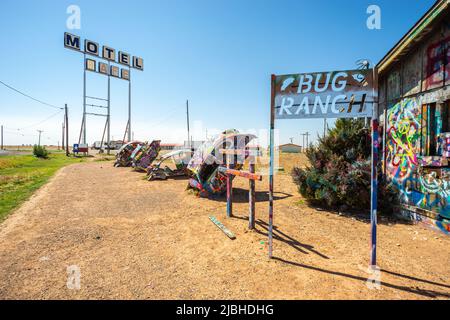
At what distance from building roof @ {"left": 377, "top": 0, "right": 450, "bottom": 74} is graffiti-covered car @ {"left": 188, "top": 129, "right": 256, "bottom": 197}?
4729 millimetres

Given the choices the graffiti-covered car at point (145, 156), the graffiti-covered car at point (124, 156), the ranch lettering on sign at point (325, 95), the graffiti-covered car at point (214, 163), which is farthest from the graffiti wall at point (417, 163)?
the graffiti-covered car at point (124, 156)

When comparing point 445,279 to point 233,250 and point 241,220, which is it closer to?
point 233,250

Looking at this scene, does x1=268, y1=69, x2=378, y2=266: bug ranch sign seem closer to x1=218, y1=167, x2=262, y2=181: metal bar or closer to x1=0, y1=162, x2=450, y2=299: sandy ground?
x1=0, y1=162, x2=450, y2=299: sandy ground

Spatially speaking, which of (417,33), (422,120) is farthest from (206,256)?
(417,33)

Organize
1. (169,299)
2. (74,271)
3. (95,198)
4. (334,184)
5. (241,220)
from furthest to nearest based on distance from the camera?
(95,198) → (334,184) → (241,220) → (74,271) → (169,299)

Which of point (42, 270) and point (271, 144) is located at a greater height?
point (271, 144)

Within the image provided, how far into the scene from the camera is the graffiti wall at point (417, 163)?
5.14m

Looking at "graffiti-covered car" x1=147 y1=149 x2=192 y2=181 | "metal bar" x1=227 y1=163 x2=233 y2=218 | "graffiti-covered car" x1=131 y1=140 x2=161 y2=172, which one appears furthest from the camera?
"graffiti-covered car" x1=131 y1=140 x2=161 y2=172

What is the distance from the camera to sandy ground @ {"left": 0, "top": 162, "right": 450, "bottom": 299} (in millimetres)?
3201

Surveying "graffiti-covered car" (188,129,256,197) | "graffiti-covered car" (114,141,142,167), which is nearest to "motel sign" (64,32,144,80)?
"graffiti-covered car" (114,141,142,167)

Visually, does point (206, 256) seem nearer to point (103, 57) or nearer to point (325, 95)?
point (325, 95)

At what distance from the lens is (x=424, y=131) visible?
5531 millimetres

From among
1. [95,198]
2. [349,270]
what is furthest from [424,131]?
[95,198]
